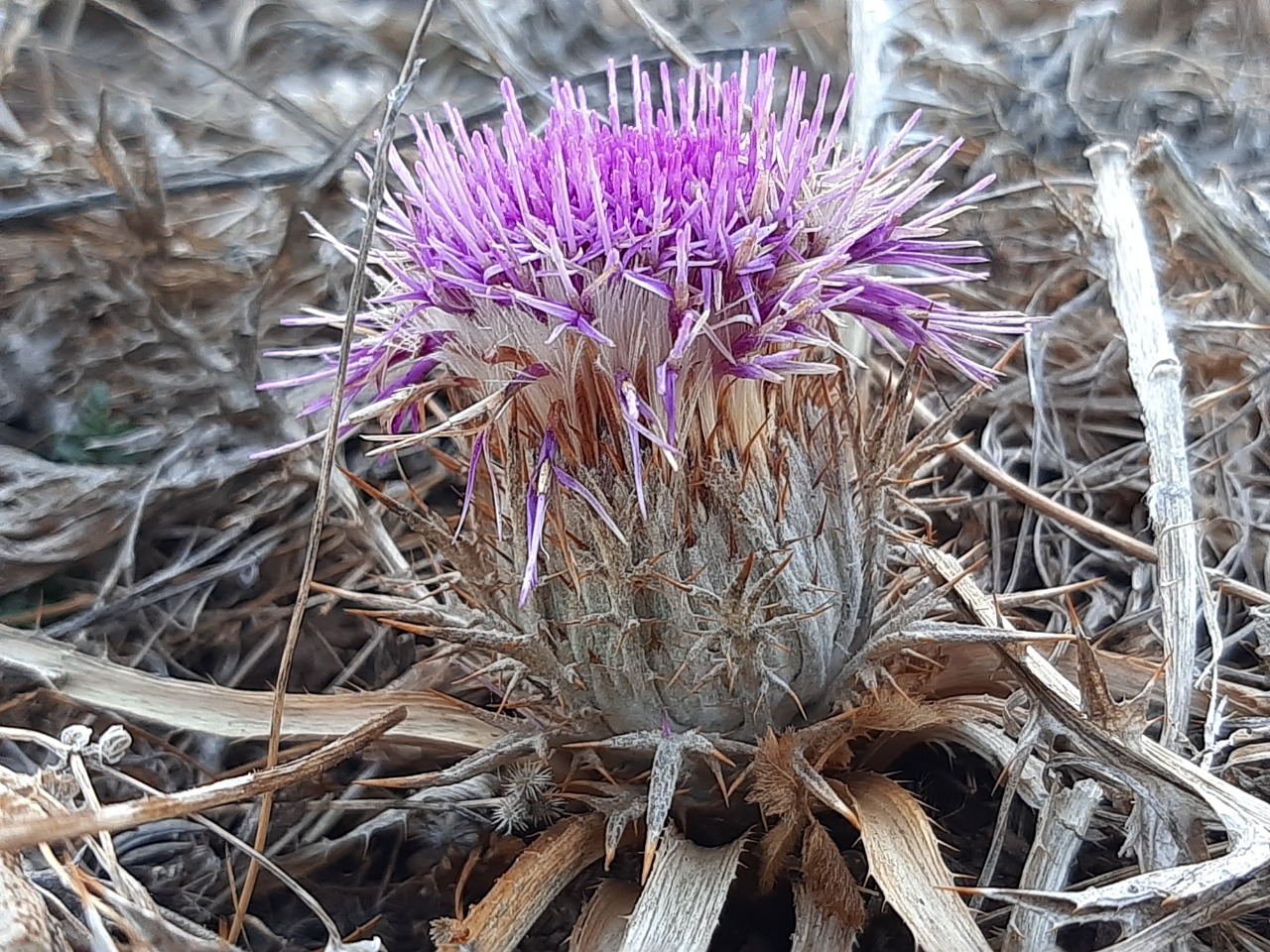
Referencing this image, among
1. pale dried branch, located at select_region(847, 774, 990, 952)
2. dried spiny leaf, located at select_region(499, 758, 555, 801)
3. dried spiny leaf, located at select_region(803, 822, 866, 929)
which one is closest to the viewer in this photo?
pale dried branch, located at select_region(847, 774, 990, 952)

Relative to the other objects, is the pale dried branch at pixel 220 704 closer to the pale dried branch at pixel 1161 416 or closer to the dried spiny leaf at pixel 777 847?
the dried spiny leaf at pixel 777 847

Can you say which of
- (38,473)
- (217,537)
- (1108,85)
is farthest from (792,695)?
(1108,85)

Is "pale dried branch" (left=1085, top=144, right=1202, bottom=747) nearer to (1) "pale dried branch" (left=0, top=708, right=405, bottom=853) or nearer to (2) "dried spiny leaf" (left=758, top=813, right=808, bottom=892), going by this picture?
(2) "dried spiny leaf" (left=758, top=813, right=808, bottom=892)

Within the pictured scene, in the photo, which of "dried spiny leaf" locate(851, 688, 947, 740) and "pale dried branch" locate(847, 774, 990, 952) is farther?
"dried spiny leaf" locate(851, 688, 947, 740)

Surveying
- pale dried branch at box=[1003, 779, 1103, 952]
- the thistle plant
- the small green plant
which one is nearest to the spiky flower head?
the thistle plant

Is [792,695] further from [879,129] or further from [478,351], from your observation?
[879,129]

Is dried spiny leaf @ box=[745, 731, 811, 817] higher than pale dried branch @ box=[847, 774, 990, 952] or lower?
higher

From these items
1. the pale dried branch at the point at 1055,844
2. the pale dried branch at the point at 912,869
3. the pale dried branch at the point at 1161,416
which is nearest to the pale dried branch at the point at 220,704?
the pale dried branch at the point at 912,869
